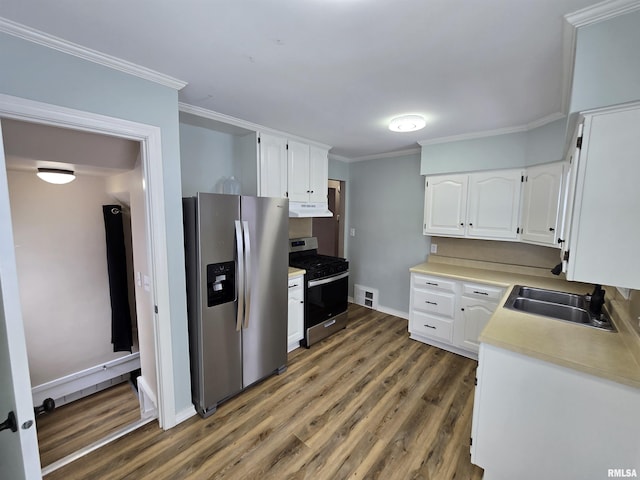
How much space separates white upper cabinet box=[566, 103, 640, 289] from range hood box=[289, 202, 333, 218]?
2.36 m

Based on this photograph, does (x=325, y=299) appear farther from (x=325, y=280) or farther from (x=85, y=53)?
(x=85, y=53)

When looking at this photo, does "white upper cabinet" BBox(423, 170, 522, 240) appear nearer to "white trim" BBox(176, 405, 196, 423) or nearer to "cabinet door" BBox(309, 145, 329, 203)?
"cabinet door" BBox(309, 145, 329, 203)

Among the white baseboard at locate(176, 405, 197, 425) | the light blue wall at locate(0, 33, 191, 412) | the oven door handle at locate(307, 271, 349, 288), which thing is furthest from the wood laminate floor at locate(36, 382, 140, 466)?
the oven door handle at locate(307, 271, 349, 288)

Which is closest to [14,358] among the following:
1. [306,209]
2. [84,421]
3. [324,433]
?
[324,433]

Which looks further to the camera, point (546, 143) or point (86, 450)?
point (546, 143)

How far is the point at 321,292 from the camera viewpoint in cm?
316

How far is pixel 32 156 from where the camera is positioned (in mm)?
1846

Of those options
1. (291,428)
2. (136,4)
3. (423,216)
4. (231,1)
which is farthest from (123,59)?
(423,216)

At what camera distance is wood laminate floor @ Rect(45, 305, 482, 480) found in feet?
5.41

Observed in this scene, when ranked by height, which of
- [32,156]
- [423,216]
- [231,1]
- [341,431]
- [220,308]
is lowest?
[341,431]

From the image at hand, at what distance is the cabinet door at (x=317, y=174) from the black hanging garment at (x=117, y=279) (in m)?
2.14

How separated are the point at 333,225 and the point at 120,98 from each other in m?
3.56

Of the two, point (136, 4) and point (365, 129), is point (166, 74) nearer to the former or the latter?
point (136, 4)

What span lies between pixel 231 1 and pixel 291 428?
256cm
